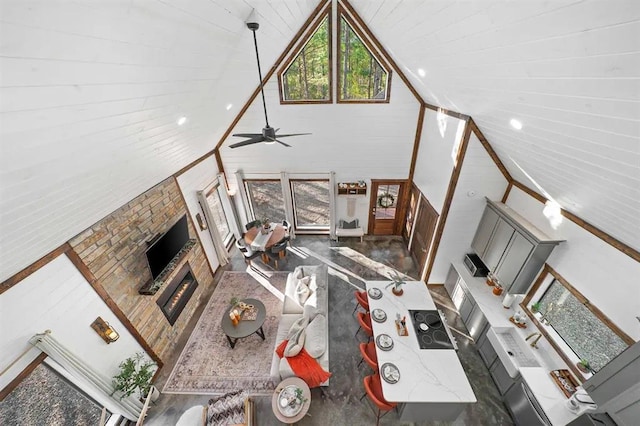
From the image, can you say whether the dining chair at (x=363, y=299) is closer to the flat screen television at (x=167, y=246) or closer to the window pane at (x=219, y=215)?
the flat screen television at (x=167, y=246)

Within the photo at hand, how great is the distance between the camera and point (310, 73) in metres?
5.93

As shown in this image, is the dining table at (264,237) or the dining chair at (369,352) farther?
the dining table at (264,237)

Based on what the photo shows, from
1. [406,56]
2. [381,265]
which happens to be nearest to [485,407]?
[381,265]

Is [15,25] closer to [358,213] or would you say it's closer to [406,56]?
[406,56]

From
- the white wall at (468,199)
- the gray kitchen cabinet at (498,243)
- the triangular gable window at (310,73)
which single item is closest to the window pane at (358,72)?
the triangular gable window at (310,73)

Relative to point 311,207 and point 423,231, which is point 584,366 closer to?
point 423,231

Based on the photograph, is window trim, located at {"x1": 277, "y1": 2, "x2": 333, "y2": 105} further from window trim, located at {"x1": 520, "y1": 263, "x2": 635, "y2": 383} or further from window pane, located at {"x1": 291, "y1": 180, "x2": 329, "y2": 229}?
window trim, located at {"x1": 520, "y1": 263, "x2": 635, "y2": 383}

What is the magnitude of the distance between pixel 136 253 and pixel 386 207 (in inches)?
244

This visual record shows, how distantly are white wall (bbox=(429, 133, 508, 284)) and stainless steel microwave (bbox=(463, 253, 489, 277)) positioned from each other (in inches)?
8.2

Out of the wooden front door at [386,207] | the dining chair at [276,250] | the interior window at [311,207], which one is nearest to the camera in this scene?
the dining chair at [276,250]

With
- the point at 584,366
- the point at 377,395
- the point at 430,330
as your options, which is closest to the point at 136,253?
the point at 377,395

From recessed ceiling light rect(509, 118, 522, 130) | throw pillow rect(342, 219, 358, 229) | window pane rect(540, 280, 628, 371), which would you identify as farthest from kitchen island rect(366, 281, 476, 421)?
throw pillow rect(342, 219, 358, 229)

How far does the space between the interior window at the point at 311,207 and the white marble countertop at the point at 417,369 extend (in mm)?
4003

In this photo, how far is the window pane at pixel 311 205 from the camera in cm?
831
